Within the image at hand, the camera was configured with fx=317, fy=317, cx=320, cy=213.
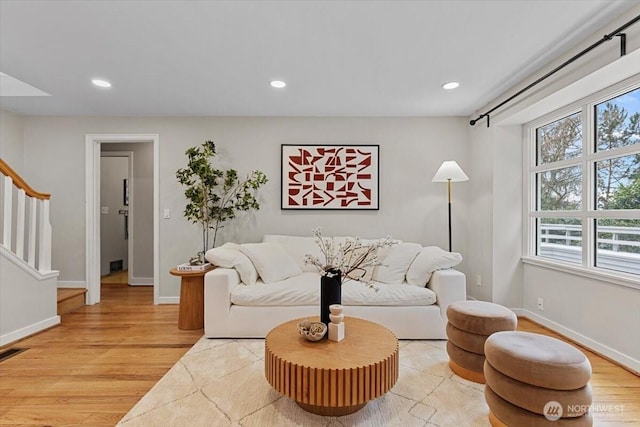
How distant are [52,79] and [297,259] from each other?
289cm

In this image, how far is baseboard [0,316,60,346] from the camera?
277cm

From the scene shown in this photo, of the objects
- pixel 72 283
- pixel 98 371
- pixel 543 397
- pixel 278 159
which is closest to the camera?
pixel 543 397

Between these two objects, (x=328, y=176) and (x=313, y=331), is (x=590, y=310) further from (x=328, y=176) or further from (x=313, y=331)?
(x=328, y=176)

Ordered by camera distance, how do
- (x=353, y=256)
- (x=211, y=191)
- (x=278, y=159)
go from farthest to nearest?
1. (x=278, y=159)
2. (x=211, y=191)
3. (x=353, y=256)

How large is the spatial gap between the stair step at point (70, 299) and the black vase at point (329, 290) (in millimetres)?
3273

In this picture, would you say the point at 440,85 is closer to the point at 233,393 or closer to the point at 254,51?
the point at 254,51

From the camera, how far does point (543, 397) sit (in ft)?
4.83

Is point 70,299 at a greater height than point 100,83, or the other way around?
point 100,83

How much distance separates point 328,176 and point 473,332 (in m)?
2.39

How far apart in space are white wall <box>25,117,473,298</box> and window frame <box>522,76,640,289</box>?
71 centimetres

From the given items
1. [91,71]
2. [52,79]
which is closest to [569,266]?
[91,71]

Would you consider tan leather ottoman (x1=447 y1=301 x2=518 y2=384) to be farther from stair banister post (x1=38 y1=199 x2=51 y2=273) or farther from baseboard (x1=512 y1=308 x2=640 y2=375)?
stair banister post (x1=38 y1=199 x2=51 y2=273)

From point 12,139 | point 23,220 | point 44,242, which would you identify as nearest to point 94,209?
point 44,242

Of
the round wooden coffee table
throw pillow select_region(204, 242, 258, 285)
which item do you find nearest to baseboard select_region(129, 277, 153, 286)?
throw pillow select_region(204, 242, 258, 285)
